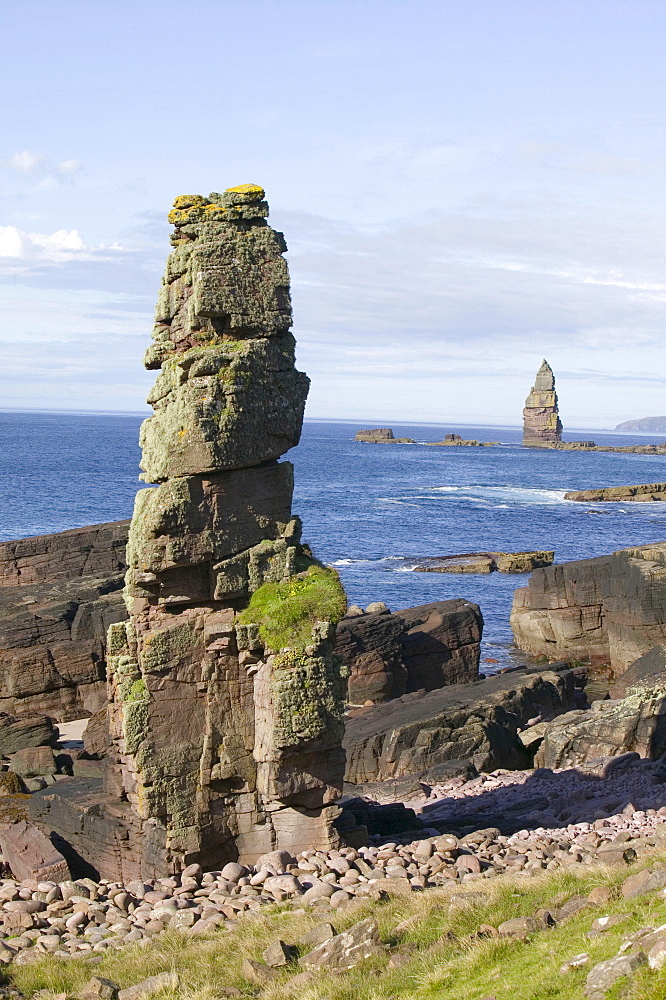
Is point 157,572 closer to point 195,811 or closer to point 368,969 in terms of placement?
point 195,811

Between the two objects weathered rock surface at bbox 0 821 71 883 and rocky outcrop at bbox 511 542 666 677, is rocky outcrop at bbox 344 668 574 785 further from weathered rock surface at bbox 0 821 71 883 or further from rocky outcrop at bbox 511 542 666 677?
weathered rock surface at bbox 0 821 71 883

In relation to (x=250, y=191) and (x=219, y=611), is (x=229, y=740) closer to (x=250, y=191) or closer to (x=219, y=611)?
(x=219, y=611)

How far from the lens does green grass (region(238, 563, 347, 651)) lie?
51.3ft

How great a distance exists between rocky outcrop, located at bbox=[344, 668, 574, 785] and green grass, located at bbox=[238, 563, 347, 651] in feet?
29.1

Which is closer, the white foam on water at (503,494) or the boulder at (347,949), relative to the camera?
the boulder at (347,949)

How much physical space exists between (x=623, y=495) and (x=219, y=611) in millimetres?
107215

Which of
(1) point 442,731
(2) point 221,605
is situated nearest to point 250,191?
(2) point 221,605

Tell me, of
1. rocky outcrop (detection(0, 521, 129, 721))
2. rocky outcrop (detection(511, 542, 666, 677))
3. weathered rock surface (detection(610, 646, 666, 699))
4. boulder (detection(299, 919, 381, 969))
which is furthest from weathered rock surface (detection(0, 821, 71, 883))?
rocky outcrop (detection(511, 542, 666, 677))

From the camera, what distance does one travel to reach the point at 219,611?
16172 millimetres

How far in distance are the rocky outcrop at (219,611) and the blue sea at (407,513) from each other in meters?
26.1

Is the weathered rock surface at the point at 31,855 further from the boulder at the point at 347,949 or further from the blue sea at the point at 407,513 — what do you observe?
the blue sea at the point at 407,513

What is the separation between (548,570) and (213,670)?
87.1 ft

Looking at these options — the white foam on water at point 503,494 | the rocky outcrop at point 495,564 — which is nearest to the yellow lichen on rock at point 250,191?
the rocky outcrop at point 495,564

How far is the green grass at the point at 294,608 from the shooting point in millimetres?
15625
